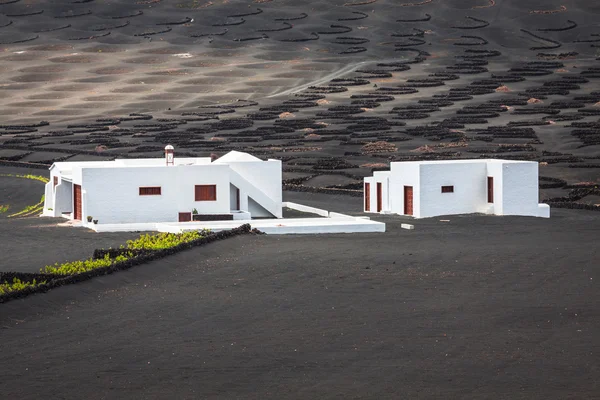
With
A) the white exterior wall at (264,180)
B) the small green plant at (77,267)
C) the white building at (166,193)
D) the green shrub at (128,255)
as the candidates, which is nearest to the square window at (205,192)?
the white building at (166,193)

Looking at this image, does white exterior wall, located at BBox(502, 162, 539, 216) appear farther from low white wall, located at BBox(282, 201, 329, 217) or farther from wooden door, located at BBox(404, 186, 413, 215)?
low white wall, located at BBox(282, 201, 329, 217)

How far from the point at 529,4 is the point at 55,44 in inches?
3044

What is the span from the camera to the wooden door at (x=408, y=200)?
62.7m

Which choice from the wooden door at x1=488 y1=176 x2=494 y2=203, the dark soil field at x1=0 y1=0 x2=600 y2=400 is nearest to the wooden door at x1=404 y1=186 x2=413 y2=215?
the dark soil field at x1=0 y1=0 x2=600 y2=400

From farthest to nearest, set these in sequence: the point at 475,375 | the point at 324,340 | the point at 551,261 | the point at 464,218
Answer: the point at 464,218, the point at 551,261, the point at 324,340, the point at 475,375

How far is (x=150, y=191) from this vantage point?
5919cm

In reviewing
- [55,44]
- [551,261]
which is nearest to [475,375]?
[551,261]

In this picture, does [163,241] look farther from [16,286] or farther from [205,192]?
[205,192]

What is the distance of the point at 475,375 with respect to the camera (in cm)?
2258

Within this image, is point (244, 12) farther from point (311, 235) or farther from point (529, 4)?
point (311, 235)

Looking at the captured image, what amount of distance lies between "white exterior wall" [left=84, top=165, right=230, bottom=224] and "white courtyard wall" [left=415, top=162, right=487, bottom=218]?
11146 mm

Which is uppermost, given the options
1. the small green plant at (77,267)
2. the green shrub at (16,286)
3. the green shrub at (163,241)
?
the green shrub at (163,241)

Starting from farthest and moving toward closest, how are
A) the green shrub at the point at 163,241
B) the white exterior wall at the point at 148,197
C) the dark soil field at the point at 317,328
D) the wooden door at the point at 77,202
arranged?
the wooden door at the point at 77,202
the white exterior wall at the point at 148,197
the green shrub at the point at 163,241
the dark soil field at the point at 317,328

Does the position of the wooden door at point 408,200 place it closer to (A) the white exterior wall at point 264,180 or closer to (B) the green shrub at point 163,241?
(A) the white exterior wall at point 264,180
